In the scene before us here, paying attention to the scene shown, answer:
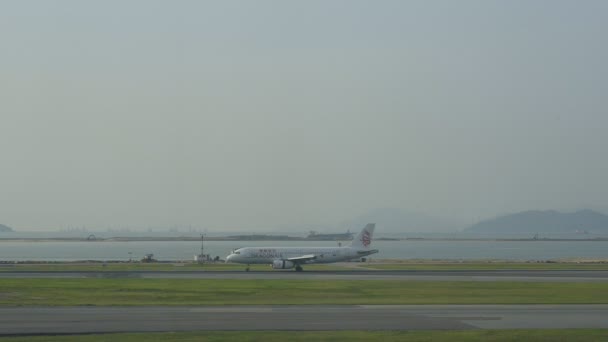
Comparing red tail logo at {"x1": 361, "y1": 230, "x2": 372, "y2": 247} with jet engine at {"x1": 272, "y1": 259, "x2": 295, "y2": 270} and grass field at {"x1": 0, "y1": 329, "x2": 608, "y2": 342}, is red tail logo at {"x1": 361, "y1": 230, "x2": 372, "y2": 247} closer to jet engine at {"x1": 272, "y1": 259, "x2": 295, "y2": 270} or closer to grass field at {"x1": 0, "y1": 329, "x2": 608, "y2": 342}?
jet engine at {"x1": 272, "y1": 259, "x2": 295, "y2": 270}

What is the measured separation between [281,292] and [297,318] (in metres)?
13.9

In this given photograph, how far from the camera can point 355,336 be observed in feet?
87.0

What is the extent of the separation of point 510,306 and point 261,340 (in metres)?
17.0

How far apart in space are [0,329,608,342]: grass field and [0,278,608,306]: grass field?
39.2ft

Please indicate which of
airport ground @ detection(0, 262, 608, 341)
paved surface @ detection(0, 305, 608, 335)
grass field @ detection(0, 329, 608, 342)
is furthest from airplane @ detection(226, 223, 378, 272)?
grass field @ detection(0, 329, 608, 342)

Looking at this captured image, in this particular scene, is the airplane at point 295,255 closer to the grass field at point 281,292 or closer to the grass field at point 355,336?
the grass field at point 281,292

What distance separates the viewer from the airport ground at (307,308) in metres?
27.4

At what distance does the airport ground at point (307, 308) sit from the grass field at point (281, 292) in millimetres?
64

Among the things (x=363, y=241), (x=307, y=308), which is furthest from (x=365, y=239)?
(x=307, y=308)

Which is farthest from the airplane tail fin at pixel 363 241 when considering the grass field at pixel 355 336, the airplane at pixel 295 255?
the grass field at pixel 355 336

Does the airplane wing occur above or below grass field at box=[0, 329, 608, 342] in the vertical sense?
above

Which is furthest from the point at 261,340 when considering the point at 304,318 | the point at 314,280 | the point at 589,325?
the point at 314,280

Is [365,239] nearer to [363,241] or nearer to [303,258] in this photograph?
[363,241]

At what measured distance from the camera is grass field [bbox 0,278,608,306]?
40000mm
